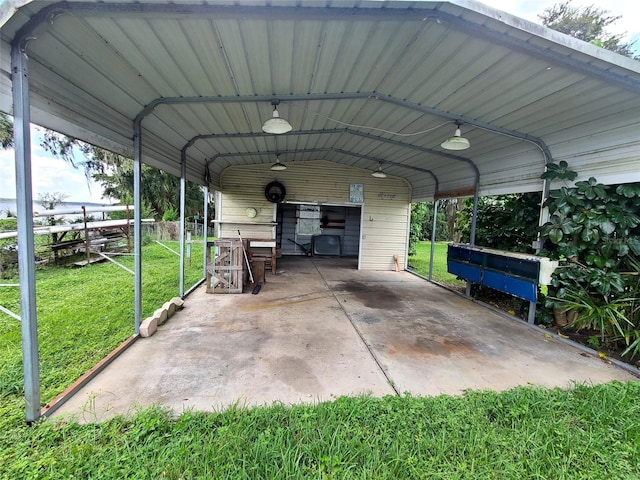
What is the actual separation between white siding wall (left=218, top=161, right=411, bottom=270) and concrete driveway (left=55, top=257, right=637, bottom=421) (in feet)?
10.6

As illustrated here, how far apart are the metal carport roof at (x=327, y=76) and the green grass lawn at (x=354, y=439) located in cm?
210

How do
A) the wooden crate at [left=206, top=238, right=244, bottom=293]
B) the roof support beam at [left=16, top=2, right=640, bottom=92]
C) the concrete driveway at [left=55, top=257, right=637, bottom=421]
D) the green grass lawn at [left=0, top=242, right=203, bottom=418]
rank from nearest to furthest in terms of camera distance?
the roof support beam at [left=16, top=2, right=640, bottom=92] → the concrete driveway at [left=55, top=257, right=637, bottom=421] → the green grass lawn at [left=0, top=242, right=203, bottom=418] → the wooden crate at [left=206, top=238, right=244, bottom=293]

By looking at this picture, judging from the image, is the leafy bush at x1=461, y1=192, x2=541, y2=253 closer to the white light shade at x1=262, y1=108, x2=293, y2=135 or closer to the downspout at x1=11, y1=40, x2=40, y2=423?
the white light shade at x1=262, y1=108, x2=293, y2=135

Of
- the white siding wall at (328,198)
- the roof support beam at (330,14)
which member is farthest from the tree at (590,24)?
the roof support beam at (330,14)

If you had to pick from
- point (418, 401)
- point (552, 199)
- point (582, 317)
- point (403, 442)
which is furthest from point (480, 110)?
point (403, 442)

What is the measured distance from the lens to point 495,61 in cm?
248

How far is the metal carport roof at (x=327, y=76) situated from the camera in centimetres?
193

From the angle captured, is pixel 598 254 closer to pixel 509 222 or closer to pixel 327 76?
pixel 509 222

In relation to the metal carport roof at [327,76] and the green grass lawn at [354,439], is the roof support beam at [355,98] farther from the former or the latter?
the green grass lawn at [354,439]

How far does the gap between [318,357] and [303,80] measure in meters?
2.99

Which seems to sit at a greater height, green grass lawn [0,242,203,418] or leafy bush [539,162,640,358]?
leafy bush [539,162,640,358]

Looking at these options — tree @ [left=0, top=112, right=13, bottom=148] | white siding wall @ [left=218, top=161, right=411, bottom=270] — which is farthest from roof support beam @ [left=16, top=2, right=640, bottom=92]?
tree @ [left=0, top=112, right=13, bottom=148]

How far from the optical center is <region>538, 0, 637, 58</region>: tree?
1197 cm

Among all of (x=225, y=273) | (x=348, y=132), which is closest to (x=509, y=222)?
(x=348, y=132)
